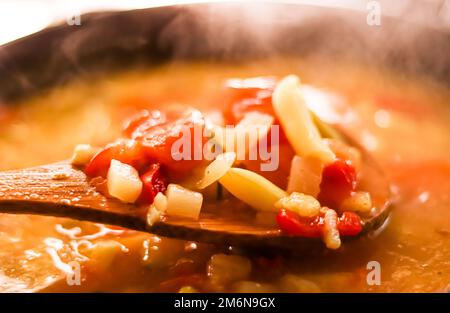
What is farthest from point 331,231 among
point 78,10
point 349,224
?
point 78,10

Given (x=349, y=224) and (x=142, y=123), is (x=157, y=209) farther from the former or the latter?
(x=349, y=224)

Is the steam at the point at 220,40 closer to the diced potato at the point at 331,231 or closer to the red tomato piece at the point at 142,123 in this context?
the red tomato piece at the point at 142,123

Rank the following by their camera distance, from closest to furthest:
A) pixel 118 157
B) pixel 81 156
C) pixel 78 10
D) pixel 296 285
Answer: pixel 296 285 < pixel 118 157 < pixel 81 156 < pixel 78 10

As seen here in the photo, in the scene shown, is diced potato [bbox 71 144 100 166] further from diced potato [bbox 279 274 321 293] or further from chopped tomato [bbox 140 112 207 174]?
diced potato [bbox 279 274 321 293]

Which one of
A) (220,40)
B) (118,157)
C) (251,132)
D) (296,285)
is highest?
(220,40)

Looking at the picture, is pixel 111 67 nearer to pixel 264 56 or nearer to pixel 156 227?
pixel 264 56

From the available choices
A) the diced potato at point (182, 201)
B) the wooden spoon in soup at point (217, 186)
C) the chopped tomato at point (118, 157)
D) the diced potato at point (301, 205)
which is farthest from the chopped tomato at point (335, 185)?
the chopped tomato at point (118, 157)
